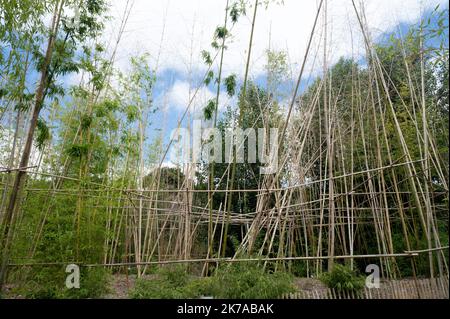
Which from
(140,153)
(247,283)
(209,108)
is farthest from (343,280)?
(140,153)

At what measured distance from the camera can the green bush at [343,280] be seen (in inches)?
127

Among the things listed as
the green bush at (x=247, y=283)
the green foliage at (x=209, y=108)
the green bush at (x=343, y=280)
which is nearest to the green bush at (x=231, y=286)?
the green bush at (x=247, y=283)

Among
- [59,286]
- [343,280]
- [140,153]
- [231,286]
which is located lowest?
[59,286]

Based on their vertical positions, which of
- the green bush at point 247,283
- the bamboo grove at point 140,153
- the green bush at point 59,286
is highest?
the bamboo grove at point 140,153

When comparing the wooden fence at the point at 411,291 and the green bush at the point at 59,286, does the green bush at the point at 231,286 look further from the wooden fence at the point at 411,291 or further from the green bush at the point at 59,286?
the green bush at the point at 59,286

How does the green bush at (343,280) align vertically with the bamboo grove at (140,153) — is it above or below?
below

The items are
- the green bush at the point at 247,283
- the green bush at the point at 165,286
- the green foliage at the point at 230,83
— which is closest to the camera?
the green bush at the point at 247,283

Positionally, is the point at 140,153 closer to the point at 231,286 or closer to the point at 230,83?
the point at 230,83

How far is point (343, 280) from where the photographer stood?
3.46 meters

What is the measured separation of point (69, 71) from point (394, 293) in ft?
12.8

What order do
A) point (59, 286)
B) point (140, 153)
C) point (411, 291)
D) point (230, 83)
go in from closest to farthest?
point (411, 291)
point (59, 286)
point (230, 83)
point (140, 153)

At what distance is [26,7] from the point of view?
339 cm

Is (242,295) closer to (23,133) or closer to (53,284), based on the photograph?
(53,284)
